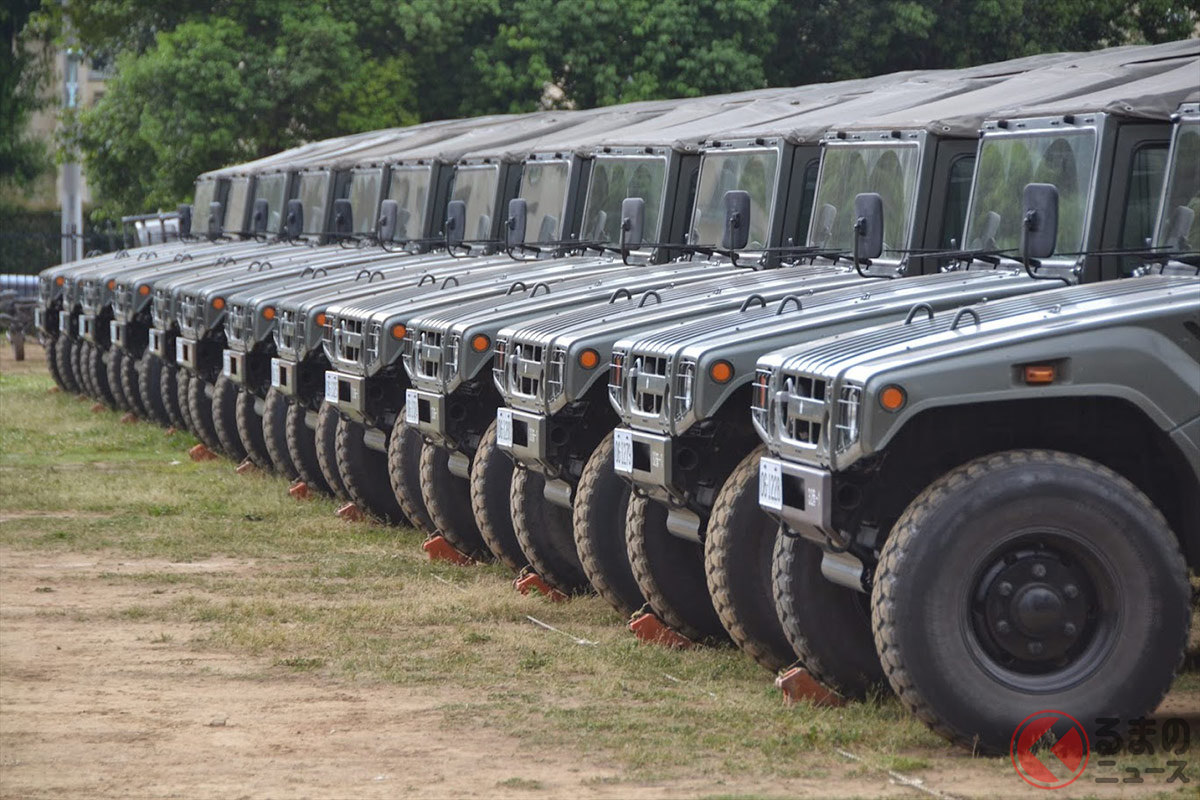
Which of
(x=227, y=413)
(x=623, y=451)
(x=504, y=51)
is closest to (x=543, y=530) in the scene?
(x=623, y=451)

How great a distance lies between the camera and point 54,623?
9.27 metres

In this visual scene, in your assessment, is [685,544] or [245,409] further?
[245,409]

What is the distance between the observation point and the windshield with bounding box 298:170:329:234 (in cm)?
1853

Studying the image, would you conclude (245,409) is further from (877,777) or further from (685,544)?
(877,777)

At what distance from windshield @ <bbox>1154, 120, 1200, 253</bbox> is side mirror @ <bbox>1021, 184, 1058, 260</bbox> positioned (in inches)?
18.1

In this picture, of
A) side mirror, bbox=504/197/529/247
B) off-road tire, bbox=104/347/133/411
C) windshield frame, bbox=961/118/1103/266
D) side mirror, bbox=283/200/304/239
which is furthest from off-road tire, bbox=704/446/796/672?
off-road tire, bbox=104/347/133/411

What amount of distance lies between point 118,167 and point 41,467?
18118 millimetres

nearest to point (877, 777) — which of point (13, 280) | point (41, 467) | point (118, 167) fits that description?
point (41, 467)

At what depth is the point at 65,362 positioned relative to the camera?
22125 mm

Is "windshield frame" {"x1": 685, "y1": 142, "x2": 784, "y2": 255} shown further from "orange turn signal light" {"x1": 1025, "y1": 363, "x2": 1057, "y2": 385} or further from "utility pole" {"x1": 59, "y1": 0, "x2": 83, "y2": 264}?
"utility pole" {"x1": 59, "y1": 0, "x2": 83, "y2": 264}

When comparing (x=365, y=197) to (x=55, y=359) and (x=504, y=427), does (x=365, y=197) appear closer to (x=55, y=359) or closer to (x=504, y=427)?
(x=55, y=359)

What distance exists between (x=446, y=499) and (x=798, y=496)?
13.3 ft

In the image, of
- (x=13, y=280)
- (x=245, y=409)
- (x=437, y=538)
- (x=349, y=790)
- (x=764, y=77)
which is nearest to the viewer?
(x=349, y=790)

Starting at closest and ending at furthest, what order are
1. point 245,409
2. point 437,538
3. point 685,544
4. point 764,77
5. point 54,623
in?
point 685,544 → point 54,623 → point 437,538 → point 245,409 → point 764,77
